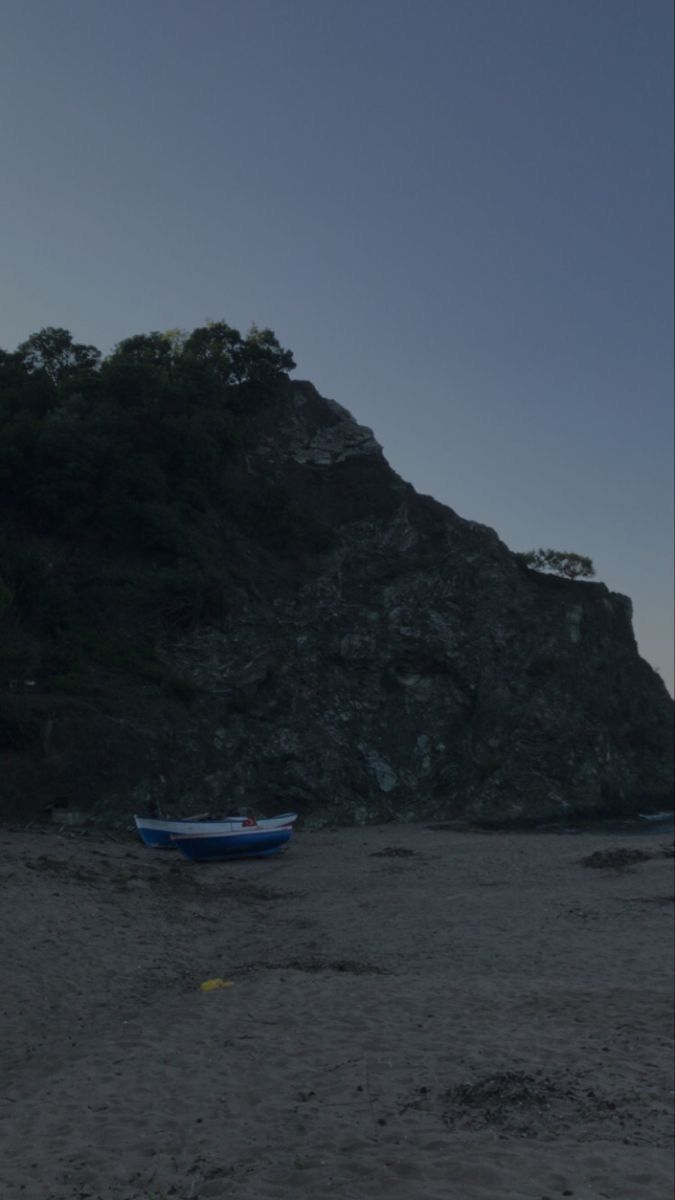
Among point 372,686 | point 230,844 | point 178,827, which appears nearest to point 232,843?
point 230,844

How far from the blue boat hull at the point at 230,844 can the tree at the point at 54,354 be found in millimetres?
28384

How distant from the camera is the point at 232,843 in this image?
1013 inches

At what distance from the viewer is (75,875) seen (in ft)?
61.5

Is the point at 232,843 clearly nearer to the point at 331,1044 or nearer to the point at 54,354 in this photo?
the point at 331,1044

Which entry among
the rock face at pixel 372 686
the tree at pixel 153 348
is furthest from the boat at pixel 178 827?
the tree at pixel 153 348

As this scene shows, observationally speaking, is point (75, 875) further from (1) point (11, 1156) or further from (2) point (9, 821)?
(1) point (11, 1156)

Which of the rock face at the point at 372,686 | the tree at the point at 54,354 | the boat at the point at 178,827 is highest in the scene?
the tree at the point at 54,354

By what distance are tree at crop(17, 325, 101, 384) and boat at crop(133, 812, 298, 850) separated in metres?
26.9

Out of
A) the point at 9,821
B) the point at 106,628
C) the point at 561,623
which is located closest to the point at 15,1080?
the point at 9,821

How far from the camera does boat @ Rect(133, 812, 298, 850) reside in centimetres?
2578

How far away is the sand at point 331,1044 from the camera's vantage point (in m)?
6.64

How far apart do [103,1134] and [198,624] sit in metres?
32.2

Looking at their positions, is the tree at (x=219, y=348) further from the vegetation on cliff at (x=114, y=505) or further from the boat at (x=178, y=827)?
the boat at (x=178, y=827)

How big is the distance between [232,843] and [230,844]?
6cm
